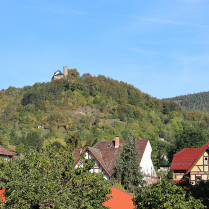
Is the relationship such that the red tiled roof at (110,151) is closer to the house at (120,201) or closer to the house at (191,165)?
the house at (191,165)

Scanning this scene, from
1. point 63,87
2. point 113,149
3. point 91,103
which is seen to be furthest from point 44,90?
point 113,149

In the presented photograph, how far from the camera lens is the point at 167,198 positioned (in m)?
16.2

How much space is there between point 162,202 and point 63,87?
164307 millimetres

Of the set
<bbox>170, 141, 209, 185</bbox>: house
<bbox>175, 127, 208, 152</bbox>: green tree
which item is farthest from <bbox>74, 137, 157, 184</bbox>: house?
<bbox>175, 127, 208, 152</bbox>: green tree

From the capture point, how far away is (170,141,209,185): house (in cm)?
3622

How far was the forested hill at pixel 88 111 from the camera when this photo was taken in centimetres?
14275

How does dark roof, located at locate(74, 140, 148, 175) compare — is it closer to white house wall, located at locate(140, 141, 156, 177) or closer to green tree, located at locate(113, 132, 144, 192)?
white house wall, located at locate(140, 141, 156, 177)

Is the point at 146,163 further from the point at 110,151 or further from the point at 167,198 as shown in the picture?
the point at 167,198

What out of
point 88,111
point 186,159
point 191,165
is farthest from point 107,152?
point 88,111

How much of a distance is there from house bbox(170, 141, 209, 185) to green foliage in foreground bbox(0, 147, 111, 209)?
68.2ft

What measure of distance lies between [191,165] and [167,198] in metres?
24.9

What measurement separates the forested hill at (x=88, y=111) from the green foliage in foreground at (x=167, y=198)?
110970mm

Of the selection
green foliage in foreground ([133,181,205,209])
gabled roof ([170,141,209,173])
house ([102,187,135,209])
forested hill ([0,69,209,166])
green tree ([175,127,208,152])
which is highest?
forested hill ([0,69,209,166])

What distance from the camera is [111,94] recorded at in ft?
596
